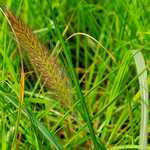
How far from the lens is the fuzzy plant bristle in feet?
2.78

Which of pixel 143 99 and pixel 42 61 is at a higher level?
pixel 42 61

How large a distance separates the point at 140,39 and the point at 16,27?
66 cm

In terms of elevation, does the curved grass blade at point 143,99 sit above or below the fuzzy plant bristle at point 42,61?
below

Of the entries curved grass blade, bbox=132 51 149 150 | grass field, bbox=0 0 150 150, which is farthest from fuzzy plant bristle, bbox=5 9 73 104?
curved grass blade, bbox=132 51 149 150

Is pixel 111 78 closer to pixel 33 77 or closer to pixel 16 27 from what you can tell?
pixel 33 77

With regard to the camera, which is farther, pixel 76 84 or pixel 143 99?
pixel 143 99

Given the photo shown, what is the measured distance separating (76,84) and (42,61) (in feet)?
0.29

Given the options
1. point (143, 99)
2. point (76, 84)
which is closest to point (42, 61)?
point (76, 84)

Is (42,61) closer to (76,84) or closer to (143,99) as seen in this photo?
(76,84)

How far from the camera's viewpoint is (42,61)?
34.6 inches

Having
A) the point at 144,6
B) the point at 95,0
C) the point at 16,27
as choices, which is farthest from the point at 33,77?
the point at 16,27

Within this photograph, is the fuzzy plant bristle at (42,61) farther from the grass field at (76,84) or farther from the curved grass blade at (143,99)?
the curved grass blade at (143,99)

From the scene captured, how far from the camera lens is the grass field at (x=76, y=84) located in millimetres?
912

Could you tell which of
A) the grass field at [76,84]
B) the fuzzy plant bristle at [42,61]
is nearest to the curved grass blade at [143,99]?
the grass field at [76,84]
